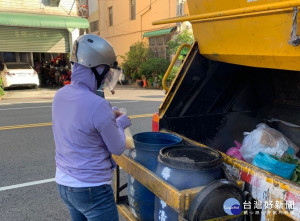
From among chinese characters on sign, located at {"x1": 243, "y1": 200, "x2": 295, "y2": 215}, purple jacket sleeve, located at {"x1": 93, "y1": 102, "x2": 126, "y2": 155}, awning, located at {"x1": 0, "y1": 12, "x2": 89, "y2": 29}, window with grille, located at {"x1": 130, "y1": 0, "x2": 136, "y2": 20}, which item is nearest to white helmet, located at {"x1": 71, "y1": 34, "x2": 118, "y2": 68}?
purple jacket sleeve, located at {"x1": 93, "y1": 102, "x2": 126, "y2": 155}

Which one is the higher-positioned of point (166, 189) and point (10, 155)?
point (166, 189)

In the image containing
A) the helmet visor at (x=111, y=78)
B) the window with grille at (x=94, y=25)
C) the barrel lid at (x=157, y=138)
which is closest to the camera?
the helmet visor at (x=111, y=78)

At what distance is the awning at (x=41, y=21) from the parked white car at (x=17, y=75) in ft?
7.74

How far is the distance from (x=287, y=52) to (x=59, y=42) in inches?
670

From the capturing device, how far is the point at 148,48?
66.5 feet

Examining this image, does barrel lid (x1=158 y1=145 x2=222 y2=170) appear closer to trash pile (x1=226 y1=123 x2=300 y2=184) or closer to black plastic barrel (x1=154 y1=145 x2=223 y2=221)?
black plastic barrel (x1=154 y1=145 x2=223 y2=221)

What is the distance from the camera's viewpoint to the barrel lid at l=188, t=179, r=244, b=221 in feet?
5.67

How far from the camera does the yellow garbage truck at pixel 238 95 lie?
5.88ft

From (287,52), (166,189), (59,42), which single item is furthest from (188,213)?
(59,42)

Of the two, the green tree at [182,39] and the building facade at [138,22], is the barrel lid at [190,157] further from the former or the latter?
the building facade at [138,22]

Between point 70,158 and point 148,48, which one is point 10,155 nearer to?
point 70,158

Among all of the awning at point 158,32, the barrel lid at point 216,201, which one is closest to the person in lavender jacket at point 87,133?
the barrel lid at point 216,201

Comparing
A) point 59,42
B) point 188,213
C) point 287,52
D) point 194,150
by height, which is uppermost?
point 59,42

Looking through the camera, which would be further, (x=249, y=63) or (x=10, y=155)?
(x=10, y=155)
